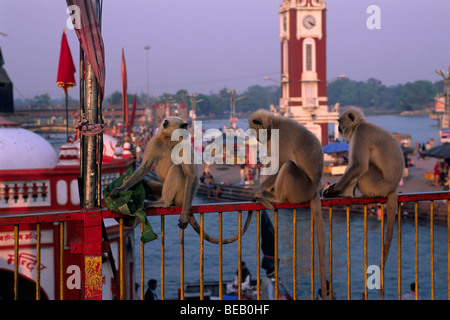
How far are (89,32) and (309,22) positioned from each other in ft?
162

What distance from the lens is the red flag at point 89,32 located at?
3.42m

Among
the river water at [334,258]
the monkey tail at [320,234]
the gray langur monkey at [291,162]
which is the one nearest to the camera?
the monkey tail at [320,234]

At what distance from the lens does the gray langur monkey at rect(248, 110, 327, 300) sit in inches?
175

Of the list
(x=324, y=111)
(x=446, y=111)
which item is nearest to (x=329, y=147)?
(x=324, y=111)

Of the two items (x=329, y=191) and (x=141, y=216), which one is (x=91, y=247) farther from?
(x=329, y=191)

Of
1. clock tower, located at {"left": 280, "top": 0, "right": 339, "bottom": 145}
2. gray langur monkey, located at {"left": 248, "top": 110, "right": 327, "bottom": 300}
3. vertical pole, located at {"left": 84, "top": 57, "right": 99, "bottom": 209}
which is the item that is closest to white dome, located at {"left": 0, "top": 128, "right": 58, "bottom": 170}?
gray langur monkey, located at {"left": 248, "top": 110, "right": 327, "bottom": 300}

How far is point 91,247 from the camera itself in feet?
11.3

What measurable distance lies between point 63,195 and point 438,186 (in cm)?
2498

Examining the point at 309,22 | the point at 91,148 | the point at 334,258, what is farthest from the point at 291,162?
the point at 309,22

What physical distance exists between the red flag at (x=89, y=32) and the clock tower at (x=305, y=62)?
4787cm

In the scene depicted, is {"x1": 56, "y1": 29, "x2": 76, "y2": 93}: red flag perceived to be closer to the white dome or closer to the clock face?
the white dome

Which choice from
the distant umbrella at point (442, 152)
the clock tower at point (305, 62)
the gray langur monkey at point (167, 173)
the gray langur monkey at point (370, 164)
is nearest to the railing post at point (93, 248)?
the gray langur monkey at point (167, 173)

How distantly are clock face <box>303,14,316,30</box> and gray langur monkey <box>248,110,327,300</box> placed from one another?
156ft

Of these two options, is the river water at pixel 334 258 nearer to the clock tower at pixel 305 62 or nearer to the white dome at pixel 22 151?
the white dome at pixel 22 151
